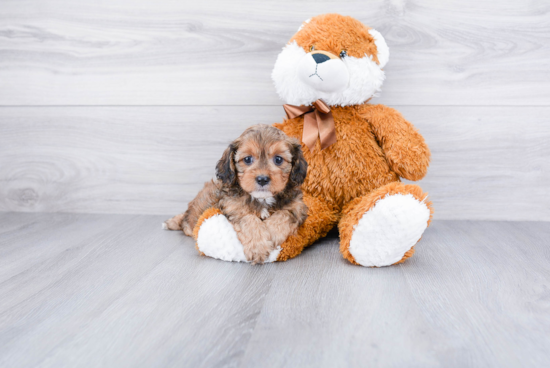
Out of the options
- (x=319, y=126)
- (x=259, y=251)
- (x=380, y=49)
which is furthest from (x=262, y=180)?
(x=380, y=49)

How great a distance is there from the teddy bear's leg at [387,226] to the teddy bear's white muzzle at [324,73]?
46 centimetres

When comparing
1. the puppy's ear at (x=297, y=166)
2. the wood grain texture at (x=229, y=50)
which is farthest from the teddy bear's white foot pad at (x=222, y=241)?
the wood grain texture at (x=229, y=50)

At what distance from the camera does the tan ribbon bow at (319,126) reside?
1.69 metres

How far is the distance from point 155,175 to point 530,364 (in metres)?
1.92

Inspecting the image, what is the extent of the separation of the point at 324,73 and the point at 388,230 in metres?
0.65

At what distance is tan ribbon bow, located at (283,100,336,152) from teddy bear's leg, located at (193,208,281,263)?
48 cm

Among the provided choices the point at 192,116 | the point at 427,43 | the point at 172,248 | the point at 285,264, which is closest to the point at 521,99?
the point at 427,43

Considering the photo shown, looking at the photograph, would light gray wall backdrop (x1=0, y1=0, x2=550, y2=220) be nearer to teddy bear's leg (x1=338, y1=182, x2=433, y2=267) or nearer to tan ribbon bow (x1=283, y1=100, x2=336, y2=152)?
tan ribbon bow (x1=283, y1=100, x2=336, y2=152)

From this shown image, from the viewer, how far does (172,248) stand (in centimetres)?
176

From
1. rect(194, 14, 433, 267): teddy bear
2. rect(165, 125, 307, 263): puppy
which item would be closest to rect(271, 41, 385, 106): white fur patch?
rect(194, 14, 433, 267): teddy bear

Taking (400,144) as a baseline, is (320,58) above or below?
above

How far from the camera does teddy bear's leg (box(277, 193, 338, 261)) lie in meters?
1.57

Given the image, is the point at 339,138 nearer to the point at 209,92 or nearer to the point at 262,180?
the point at 262,180

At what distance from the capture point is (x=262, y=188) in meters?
1.46
